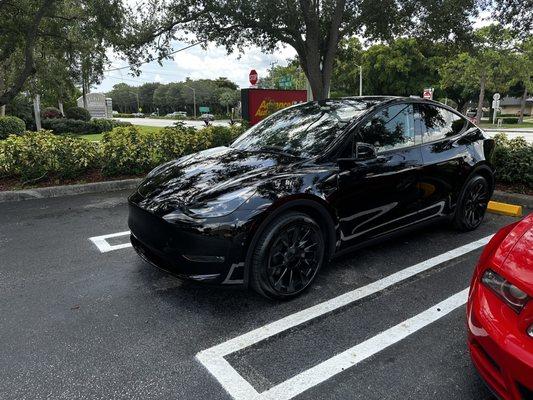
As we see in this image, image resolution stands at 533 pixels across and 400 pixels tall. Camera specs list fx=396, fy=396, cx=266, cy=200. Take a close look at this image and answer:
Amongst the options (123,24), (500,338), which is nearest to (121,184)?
(123,24)

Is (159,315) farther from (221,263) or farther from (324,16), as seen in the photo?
(324,16)

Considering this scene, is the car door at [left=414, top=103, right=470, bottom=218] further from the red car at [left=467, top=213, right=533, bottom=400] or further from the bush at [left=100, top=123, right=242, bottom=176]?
the bush at [left=100, top=123, right=242, bottom=176]

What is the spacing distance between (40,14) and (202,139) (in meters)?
3.99

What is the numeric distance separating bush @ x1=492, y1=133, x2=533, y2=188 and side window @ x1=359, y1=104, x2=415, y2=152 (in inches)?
120

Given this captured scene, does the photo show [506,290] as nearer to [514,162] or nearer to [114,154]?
[514,162]

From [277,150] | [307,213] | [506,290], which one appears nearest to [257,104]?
[277,150]

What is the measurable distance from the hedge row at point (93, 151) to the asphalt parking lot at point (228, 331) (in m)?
2.86

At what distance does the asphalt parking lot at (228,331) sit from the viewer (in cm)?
223

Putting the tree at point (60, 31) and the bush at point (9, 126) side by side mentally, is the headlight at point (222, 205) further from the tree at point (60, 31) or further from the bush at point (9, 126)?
the bush at point (9, 126)

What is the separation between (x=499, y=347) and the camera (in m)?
1.74

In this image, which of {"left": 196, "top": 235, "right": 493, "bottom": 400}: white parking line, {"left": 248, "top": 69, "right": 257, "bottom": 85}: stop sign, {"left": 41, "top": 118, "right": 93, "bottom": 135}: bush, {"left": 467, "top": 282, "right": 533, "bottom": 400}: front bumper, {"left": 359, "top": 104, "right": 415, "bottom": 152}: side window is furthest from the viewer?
{"left": 41, "top": 118, "right": 93, "bottom": 135}: bush

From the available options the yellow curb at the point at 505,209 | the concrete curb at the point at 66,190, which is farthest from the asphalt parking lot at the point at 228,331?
the concrete curb at the point at 66,190

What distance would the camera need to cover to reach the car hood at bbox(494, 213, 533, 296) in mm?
1866

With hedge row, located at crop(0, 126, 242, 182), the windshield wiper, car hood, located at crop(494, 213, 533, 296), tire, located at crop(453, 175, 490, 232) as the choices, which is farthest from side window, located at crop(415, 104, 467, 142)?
hedge row, located at crop(0, 126, 242, 182)
